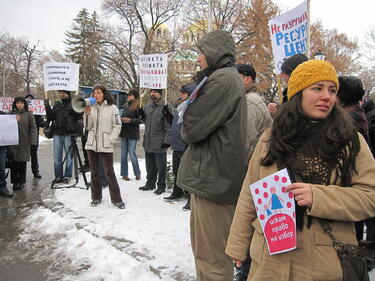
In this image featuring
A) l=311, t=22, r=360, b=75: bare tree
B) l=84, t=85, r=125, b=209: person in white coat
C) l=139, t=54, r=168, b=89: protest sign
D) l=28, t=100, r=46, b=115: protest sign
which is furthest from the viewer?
l=311, t=22, r=360, b=75: bare tree

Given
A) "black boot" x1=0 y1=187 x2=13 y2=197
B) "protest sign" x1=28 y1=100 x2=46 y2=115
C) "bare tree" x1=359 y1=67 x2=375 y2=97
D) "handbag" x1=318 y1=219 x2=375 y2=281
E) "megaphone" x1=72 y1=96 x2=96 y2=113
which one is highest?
"bare tree" x1=359 y1=67 x2=375 y2=97

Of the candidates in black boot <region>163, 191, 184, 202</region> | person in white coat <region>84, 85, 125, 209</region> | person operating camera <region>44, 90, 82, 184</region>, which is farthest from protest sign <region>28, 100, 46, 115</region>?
black boot <region>163, 191, 184, 202</region>

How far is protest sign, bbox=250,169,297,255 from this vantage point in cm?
157

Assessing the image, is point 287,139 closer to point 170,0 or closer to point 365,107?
point 365,107

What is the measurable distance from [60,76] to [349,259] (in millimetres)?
6738

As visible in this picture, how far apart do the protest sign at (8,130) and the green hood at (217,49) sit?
17.3 ft

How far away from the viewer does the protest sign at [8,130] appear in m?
6.36

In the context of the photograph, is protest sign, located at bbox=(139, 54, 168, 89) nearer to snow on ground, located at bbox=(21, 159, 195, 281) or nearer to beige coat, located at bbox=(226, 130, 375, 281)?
snow on ground, located at bbox=(21, 159, 195, 281)

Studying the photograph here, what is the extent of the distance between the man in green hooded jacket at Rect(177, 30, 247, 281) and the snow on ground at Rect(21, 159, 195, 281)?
891mm

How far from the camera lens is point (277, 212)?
1.62 m

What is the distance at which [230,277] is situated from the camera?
8.40 ft

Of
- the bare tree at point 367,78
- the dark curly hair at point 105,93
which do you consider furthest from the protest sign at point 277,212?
the bare tree at point 367,78

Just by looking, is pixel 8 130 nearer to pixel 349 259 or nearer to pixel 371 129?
pixel 371 129

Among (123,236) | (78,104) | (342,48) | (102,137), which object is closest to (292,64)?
(123,236)
